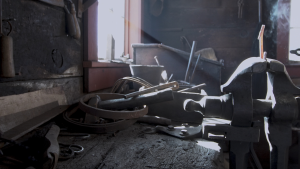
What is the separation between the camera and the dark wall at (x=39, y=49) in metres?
1.27

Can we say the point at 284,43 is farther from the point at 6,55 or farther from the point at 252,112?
the point at 6,55

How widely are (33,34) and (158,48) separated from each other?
2098 mm

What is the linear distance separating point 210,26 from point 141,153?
4719 mm

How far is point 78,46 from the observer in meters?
2.07

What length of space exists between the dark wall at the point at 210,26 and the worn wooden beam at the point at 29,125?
3.88 meters

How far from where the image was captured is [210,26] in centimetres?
529

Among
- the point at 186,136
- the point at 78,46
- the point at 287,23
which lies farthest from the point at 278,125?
the point at 287,23

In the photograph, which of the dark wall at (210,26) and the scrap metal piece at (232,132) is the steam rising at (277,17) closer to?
the dark wall at (210,26)

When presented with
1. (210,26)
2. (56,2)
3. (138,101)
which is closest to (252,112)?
(138,101)

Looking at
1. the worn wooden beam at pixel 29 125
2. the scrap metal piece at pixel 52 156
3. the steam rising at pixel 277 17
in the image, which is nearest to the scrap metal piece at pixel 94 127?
the worn wooden beam at pixel 29 125

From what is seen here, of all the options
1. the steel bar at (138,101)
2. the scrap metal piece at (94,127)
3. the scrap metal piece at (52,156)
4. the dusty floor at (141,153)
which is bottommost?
the dusty floor at (141,153)

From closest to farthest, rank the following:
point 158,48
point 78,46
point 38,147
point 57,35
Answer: point 38,147
point 57,35
point 78,46
point 158,48

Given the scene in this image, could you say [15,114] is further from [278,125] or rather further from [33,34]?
[278,125]

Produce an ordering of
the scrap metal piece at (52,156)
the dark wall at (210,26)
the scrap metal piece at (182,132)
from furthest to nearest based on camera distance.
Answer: the dark wall at (210,26) < the scrap metal piece at (182,132) < the scrap metal piece at (52,156)
